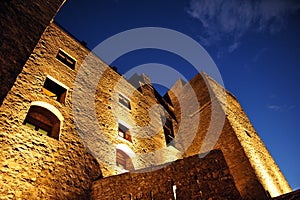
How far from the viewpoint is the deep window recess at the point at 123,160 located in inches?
336

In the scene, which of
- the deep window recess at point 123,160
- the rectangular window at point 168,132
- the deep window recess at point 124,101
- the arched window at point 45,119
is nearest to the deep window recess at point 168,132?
the rectangular window at point 168,132

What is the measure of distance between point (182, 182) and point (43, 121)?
4.98m

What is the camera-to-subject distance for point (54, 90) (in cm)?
758

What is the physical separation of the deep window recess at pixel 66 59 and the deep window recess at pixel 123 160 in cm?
449

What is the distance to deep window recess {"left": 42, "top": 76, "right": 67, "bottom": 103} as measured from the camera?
735cm

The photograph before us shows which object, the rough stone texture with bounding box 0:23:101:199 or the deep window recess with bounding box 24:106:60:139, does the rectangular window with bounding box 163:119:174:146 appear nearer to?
→ the rough stone texture with bounding box 0:23:101:199

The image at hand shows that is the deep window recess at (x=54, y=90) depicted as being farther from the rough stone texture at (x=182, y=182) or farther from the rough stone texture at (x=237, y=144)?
the rough stone texture at (x=237, y=144)

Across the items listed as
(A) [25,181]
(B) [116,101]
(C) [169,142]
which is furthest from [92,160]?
(C) [169,142]

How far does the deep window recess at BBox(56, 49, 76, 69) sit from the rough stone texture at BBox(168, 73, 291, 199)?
8.06 meters

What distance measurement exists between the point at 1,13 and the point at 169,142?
10637 millimetres

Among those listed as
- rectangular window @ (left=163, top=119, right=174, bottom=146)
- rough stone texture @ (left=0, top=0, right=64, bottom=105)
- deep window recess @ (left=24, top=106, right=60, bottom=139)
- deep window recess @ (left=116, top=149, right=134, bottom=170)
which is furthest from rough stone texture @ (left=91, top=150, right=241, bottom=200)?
rectangular window @ (left=163, top=119, right=174, bottom=146)

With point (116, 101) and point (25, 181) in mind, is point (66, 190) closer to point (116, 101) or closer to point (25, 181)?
point (25, 181)

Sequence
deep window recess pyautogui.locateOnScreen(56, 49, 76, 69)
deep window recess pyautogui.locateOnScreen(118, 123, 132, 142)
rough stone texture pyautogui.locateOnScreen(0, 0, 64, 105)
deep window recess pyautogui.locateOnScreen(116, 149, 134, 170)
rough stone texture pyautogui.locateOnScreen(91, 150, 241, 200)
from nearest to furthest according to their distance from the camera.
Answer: rough stone texture pyautogui.locateOnScreen(0, 0, 64, 105) → rough stone texture pyautogui.locateOnScreen(91, 150, 241, 200) → deep window recess pyautogui.locateOnScreen(116, 149, 134, 170) → deep window recess pyautogui.locateOnScreen(56, 49, 76, 69) → deep window recess pyautogui.locateOnScreen(118, 123, 132, 142)

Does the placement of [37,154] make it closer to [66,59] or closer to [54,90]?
[54,90]
